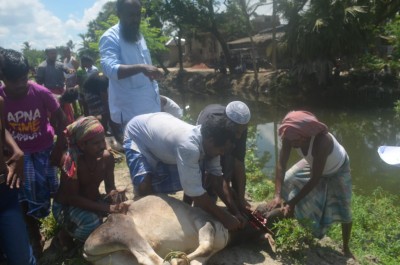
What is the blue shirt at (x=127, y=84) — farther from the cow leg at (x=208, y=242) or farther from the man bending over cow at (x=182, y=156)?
the cow leg at (x=208, y=242)

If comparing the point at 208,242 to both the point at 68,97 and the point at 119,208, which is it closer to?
the point at 119,208

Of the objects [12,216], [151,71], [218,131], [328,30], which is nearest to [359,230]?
[218,131]

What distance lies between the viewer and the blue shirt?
3.99m

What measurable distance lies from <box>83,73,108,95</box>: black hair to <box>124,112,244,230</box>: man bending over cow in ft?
12.2

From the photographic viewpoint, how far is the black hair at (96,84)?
23.4 feet

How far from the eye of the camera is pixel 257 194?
234 inches

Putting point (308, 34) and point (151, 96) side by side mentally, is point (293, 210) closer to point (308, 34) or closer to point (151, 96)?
point (151, 96)

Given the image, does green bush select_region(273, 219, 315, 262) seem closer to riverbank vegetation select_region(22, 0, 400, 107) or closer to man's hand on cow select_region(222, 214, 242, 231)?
man's hand on cow select_region(222, 214, 242, 231)

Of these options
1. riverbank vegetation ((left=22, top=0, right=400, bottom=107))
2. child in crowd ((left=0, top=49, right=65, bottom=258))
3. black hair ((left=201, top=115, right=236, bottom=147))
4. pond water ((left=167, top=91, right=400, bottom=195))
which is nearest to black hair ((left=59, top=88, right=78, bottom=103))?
child in crowd ((left=0, top=49, right=65, bottom=258))

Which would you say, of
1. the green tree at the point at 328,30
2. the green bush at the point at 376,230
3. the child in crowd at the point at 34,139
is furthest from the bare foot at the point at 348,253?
the green tree at the point at 328,30

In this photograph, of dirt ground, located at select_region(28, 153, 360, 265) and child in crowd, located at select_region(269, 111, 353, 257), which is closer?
dirt ground, located at select_region(28, 153, 360, 265)

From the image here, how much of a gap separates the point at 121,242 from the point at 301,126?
6.18 feet

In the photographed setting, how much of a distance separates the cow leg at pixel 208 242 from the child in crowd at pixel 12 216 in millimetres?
1095

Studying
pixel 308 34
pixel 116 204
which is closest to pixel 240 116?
pixel 116 204
